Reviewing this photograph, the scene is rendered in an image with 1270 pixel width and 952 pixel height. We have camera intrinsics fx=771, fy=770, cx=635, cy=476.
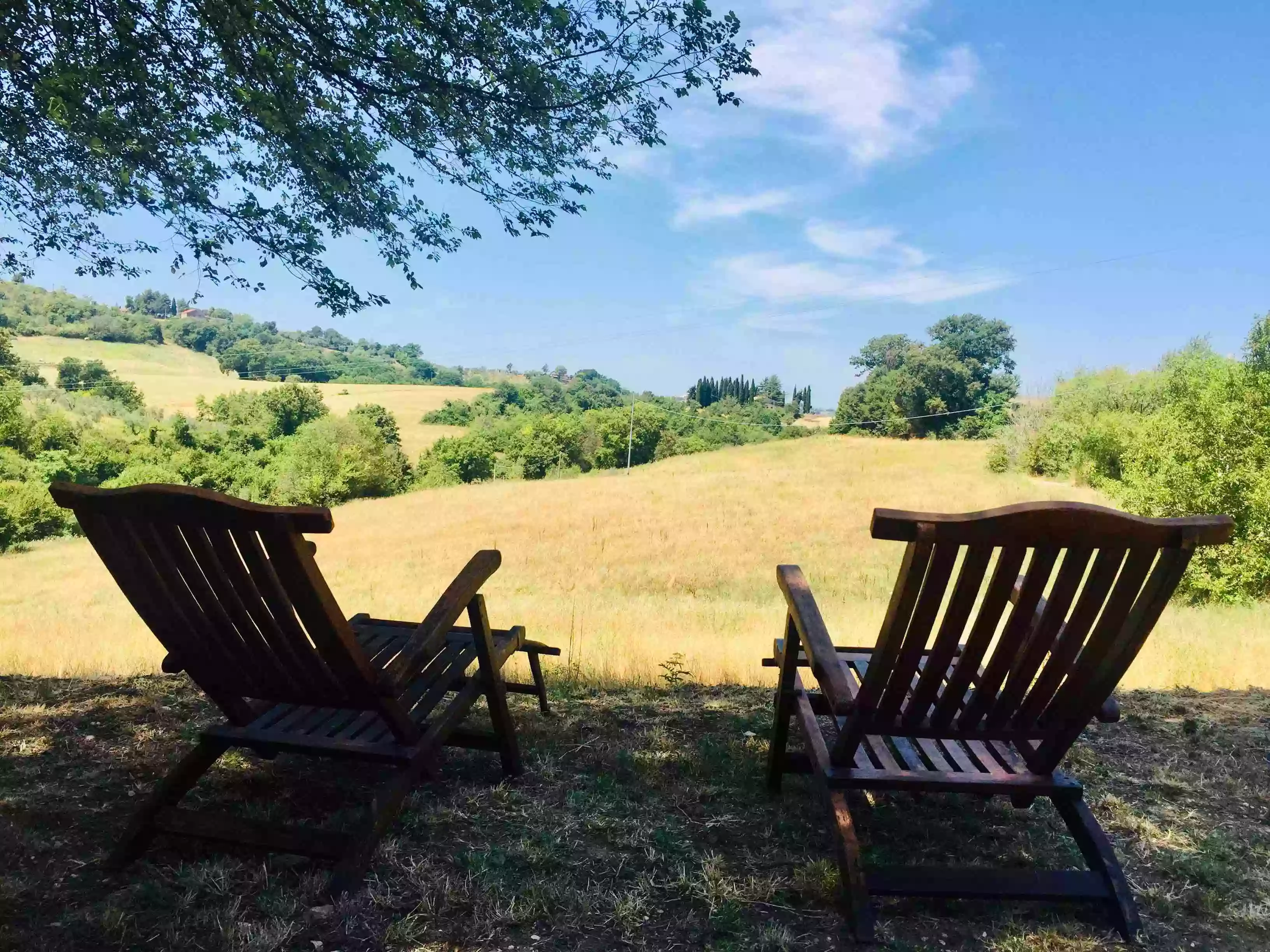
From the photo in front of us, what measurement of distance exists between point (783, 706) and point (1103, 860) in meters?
0.83

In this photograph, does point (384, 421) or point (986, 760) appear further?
point (384, 421)

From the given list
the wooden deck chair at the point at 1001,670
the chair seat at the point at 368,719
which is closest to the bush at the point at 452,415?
the chair seat at the point at 368,719

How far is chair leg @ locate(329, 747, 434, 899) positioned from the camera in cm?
173

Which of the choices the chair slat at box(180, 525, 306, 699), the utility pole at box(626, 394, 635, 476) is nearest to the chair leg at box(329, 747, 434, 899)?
the chair slat at box(180, 525, 306, 699)

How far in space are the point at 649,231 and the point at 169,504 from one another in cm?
1534

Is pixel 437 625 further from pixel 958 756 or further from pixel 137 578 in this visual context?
pixel 958 756

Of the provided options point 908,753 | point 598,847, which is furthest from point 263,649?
point 908,753

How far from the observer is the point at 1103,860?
68.9 inches

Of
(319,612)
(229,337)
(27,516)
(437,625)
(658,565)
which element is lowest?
(658,565)

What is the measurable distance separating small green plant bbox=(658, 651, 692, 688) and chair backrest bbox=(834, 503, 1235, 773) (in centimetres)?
195

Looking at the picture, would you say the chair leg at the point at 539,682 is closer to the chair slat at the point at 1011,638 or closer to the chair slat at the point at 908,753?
the chair slat at the point at 908,753

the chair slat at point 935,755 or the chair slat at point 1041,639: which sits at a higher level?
the chair slat at point 1041,639

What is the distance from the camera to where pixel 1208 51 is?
22.5 meters

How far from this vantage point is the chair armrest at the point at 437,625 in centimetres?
185
